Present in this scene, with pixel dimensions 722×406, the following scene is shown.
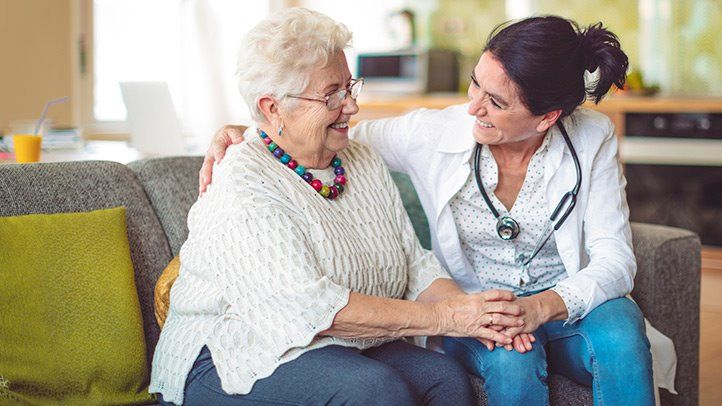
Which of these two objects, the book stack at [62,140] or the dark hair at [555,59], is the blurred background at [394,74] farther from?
the dark hair at [555,59]

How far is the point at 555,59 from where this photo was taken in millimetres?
2133

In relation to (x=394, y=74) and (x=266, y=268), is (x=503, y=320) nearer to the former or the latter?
(x=266, y=268)

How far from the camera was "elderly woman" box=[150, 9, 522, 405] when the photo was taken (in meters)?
1.83

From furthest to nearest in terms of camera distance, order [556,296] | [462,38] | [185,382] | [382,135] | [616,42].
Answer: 1. [462,38]
2. [382,135]
3. [616,42]
4. [556,296]
5. [185,382]

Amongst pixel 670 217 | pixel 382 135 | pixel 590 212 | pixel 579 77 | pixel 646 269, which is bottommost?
pixel 670 217

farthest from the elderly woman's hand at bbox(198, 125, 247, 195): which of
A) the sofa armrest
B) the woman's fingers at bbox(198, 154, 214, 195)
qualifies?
the sofa armrest

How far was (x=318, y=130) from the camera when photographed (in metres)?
2.04

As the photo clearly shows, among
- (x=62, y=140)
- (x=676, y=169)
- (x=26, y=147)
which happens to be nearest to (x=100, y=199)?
(x=26, y=147)

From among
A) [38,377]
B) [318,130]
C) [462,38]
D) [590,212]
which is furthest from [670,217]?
[38,377]

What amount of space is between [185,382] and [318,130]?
612mm

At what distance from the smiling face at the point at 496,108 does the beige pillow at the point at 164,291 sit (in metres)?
0.80

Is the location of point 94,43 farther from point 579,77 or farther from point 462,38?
point 579,77

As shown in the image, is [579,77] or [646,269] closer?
[579,77]

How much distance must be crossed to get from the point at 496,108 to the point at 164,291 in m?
0.90
